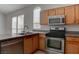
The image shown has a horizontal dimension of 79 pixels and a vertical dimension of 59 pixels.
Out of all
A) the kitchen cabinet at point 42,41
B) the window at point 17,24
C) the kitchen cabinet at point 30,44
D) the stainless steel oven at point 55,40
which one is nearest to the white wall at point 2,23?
the window at point 17,24

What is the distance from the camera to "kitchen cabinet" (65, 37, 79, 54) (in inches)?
90.3

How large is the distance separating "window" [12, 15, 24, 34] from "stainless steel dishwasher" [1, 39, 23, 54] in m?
0.21

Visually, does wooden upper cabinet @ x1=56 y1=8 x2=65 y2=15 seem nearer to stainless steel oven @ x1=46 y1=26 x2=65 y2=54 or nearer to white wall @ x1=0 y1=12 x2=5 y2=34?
stainless steel oven @ x1=46 y1=26 x2=65 y2=54

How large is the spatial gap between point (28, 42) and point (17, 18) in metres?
0.70

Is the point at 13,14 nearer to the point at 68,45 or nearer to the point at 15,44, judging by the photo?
the point at 15,44

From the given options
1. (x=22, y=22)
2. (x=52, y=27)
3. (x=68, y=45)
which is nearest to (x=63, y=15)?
(x=52, y=27)

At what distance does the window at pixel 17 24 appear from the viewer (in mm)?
1872

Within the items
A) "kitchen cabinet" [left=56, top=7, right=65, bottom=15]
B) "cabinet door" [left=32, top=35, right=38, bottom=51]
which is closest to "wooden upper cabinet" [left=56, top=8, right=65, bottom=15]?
"kitchen cabinet" [left=56, top=7, right=65, bottom=15]

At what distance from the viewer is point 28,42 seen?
7.43ft

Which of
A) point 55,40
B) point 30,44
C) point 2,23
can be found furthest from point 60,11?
point 2,23

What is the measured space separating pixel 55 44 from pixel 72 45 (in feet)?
1.51
